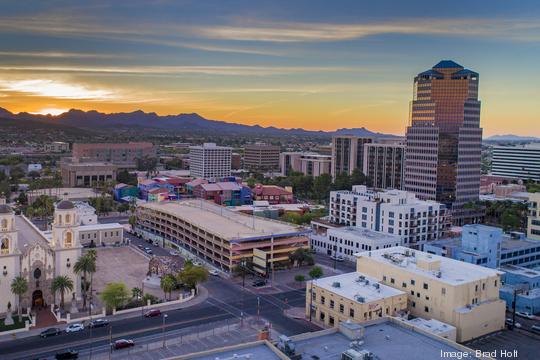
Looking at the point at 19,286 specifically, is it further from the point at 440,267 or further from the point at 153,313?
the point at 440,267

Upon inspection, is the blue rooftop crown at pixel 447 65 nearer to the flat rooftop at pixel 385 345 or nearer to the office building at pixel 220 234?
the office building at pixel 220 234

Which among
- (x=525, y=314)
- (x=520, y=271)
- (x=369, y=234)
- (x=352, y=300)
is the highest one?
(x=369, y=234)

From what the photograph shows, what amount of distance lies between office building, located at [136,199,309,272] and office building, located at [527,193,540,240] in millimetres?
40788

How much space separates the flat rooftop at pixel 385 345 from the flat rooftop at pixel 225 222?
37.5 m

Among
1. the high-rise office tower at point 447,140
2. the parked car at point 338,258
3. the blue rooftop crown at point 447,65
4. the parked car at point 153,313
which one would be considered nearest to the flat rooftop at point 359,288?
the parked car at point 153,313

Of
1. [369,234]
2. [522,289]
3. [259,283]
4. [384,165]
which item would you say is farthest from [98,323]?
[384,165]

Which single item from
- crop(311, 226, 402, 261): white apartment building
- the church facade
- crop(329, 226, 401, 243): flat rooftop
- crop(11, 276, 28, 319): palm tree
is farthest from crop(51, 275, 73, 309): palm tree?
crop(329, 226, 401, 243): flat rooftop

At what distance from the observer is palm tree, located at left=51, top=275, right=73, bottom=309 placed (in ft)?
196

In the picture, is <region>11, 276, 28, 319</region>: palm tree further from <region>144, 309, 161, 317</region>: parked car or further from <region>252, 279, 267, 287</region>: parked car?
<region>252, 279, 267, 287</region>: parked car

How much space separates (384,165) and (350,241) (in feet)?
307

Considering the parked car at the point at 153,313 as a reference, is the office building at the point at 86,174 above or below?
above

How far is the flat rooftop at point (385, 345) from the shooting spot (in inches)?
1484

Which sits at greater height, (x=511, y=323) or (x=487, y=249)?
(x=487, y=249)

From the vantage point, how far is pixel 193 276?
67.0 metres
